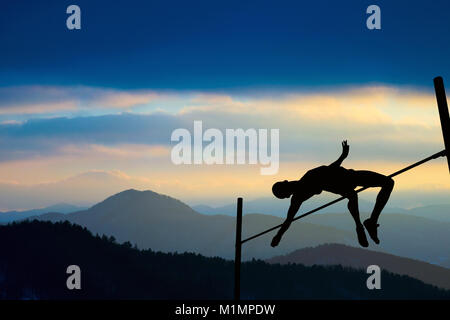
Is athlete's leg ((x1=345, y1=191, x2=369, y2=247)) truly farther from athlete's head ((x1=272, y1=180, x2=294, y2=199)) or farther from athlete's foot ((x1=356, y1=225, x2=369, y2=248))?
athlete's head ((x1=272, y1=180, x2=294, y2=199))

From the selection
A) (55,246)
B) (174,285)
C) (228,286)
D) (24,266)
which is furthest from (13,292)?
(228,286)

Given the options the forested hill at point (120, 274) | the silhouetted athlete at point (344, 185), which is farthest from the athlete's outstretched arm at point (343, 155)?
the forested hill at point (120, 274)

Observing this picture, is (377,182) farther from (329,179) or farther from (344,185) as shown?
(329,179)

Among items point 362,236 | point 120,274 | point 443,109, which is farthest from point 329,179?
point 120,274

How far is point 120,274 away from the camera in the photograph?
184000 millimetres

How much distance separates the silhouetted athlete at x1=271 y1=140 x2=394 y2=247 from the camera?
9.84 m

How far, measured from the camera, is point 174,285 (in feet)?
577

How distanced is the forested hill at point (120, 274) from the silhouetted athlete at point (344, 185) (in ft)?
524

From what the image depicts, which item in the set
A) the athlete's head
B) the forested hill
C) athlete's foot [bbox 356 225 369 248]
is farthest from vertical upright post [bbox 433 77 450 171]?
the forested hill

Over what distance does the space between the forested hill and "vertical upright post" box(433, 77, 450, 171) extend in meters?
161

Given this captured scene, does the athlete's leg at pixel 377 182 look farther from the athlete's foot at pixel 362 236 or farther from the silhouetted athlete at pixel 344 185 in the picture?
the athlete's foot at pixel 362 236
